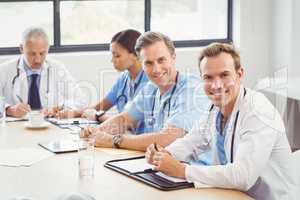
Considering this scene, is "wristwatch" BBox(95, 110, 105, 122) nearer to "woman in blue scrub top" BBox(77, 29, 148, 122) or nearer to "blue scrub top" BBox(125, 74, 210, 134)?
"woman in blue scrub top" BBox(77, 29, 148, 122)

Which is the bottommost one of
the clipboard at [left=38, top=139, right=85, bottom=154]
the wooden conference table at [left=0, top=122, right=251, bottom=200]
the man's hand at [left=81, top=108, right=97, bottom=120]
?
the wooden conference table at [left=0, top=122, right=251, bottom=200]

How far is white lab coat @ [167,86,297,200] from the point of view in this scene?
7.18ft

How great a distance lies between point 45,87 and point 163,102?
1392 millimetres

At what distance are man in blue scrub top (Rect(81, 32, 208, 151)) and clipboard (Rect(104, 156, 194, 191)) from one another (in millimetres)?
372

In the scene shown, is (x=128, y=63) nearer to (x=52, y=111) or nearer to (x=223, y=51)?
(x=52, y=111)

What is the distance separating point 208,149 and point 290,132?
1375 mm

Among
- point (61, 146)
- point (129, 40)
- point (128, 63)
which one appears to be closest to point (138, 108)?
point (128, 63)

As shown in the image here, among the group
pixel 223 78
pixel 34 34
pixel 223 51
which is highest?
pixel 34 34

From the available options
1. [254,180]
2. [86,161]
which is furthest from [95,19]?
[254,180]

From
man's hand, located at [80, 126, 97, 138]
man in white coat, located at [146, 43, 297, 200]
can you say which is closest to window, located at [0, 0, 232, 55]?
man's hand, located at [80, 126, 97, 138]

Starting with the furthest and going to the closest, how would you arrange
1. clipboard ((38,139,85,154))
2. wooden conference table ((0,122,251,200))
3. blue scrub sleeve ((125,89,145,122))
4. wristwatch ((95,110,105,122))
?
1. wristwatch ((95,110,105,122))
2. blue scrub sleeve ((125,89,145,122))
3. clipboard ((38,139,85,154))
4. wooden conference table ((0,122,251,200))

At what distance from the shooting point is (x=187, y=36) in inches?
235

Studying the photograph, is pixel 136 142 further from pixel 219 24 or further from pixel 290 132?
pixel 219 24

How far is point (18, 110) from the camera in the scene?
12.6 ft
